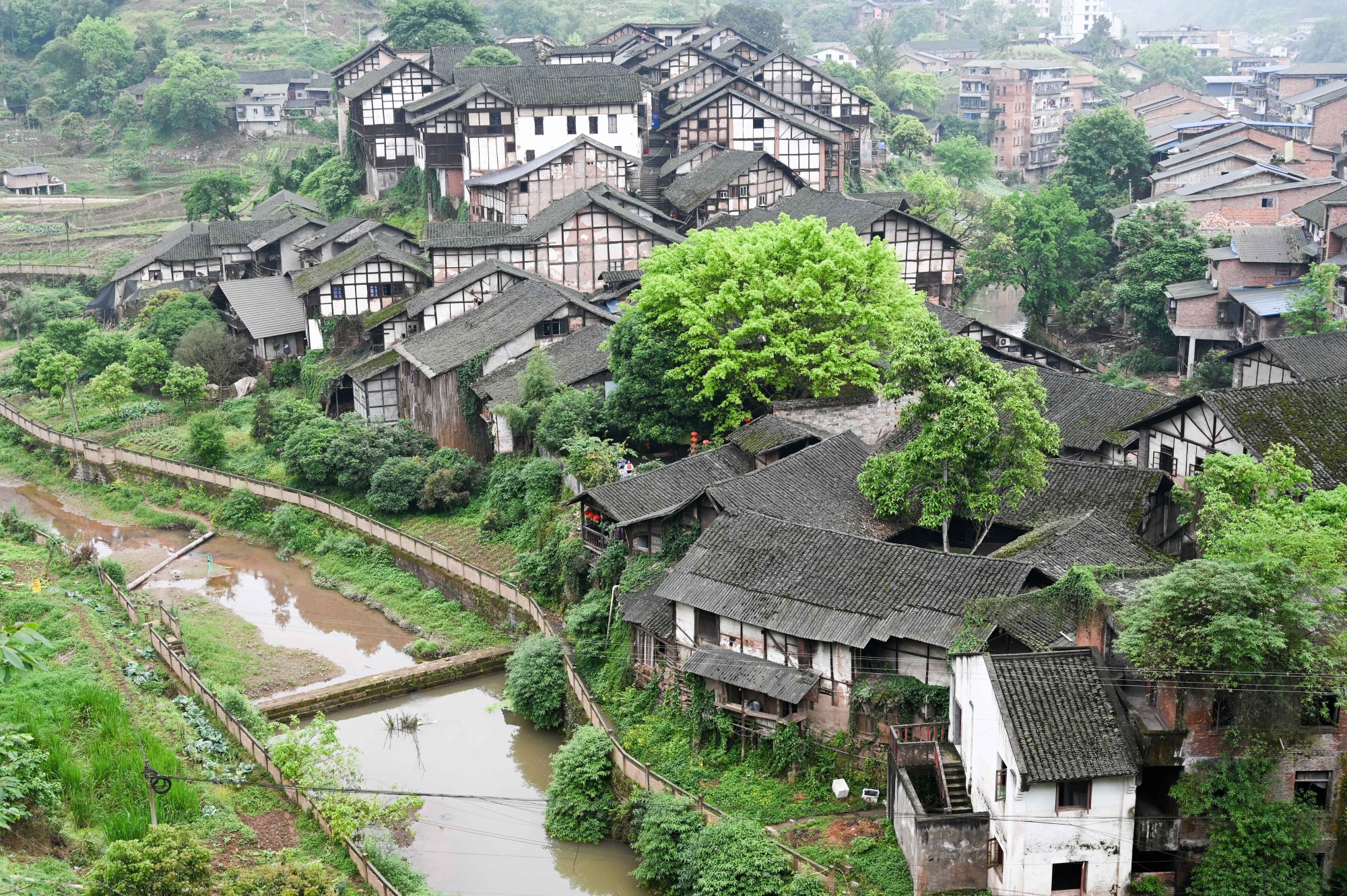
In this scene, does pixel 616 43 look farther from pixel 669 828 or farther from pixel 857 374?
pixel 669 828

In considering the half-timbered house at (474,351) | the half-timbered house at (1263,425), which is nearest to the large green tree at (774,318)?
the half-timbered house at (474,351)

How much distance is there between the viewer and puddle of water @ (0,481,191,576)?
44406 millimetres

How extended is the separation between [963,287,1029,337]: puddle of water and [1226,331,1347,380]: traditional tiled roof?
16518mm

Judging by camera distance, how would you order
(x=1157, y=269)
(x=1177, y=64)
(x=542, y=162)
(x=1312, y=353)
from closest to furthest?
(x=1312, y=353) → (x=1157, y=269) → (x=542, y=162) → (x=1177, y=64)

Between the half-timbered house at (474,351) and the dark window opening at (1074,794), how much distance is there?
25.6 meters

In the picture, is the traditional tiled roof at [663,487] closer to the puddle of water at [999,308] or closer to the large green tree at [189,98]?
the puddle of water at [999,308]

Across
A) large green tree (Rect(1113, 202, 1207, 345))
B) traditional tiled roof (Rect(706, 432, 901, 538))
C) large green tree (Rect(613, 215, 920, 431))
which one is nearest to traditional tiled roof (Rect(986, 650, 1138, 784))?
traditional tiled roof (Rect(706, 432, 901, 538))

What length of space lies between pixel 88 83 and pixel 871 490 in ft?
276

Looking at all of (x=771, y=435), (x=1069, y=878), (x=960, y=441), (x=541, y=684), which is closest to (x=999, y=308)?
(x=771, y=435)

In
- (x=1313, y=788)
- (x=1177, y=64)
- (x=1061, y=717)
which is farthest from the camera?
(x=1177, y=64)

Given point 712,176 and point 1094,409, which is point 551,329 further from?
point 1094,409

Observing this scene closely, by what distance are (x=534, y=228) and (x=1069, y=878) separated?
3513 centimetres

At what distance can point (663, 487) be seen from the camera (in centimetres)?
3409

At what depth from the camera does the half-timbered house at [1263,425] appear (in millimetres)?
29641
